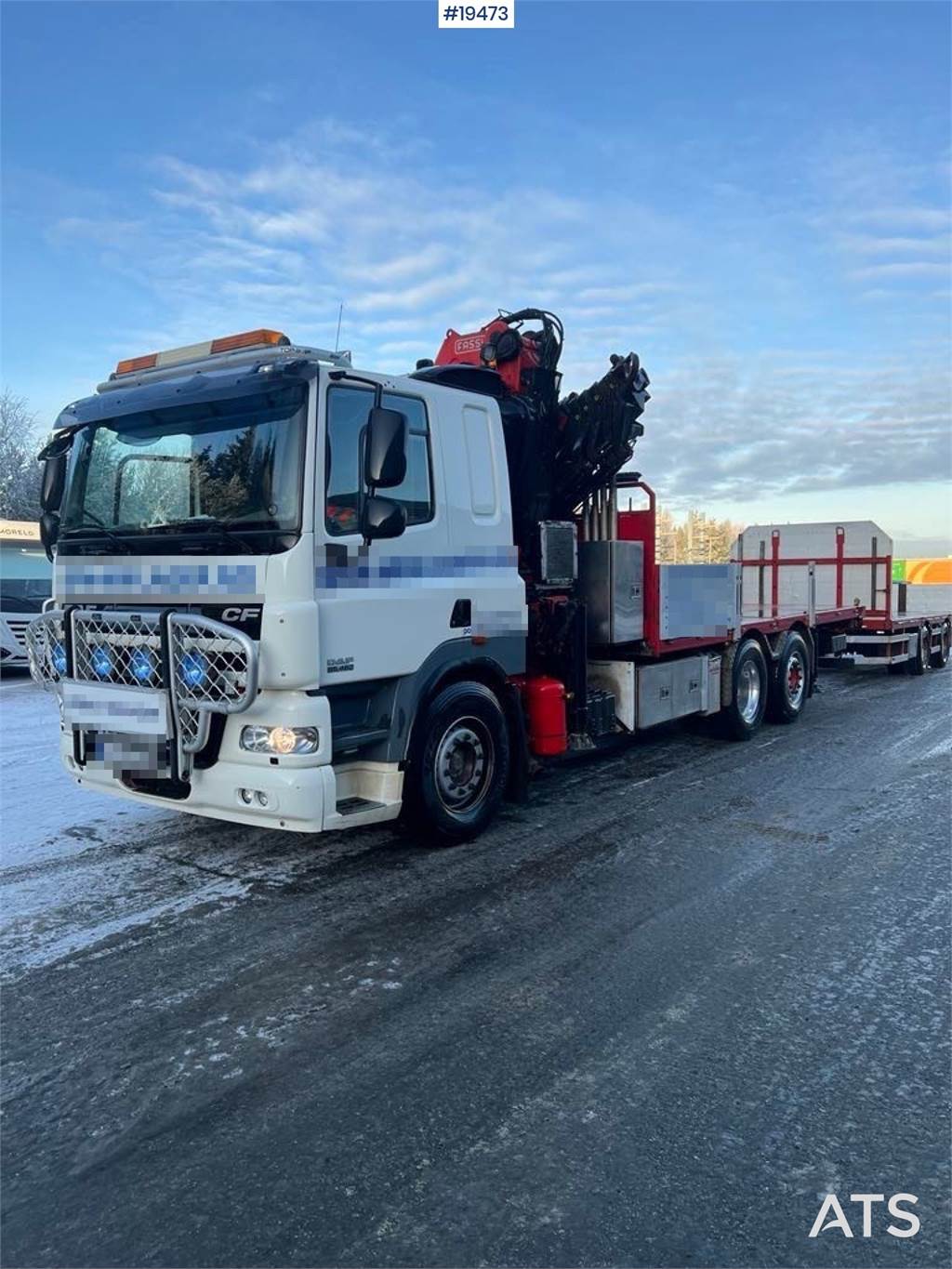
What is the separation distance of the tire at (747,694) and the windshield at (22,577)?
464 inches

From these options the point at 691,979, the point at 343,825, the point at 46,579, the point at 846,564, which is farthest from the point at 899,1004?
the point at 46,579

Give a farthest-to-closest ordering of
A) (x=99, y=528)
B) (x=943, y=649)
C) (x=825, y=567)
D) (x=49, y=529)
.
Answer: (x=943, y=649) → (x=825, y=567) → (x=49, y=529) → (x=99, y=528)

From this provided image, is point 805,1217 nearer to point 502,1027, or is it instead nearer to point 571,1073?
point 571,1073

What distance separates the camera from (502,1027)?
3592 millimetres

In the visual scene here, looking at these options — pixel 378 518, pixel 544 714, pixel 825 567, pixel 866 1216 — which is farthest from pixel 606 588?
pixel 825 567

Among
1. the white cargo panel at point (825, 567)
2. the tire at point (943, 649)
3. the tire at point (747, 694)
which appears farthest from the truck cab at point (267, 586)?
the tire at point (943, 649)

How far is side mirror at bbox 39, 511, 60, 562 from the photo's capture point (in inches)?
229

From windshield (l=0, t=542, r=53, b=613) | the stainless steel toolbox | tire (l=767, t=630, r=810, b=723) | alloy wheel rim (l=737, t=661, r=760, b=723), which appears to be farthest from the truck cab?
windshield (l=0, t=542, r=53, b=613)

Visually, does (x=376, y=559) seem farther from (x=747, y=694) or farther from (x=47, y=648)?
(x=747, y=694)

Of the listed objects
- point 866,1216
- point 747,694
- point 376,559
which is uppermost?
point 376,559

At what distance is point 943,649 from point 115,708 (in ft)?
51.6

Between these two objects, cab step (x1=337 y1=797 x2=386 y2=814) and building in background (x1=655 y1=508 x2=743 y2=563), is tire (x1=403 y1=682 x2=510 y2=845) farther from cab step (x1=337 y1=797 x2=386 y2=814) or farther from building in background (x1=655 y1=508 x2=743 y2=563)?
building in background (x1=655 y1=508 x2=743 y2=563)

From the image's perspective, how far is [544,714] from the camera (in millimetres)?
6555

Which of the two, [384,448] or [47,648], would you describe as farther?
[47,648]
